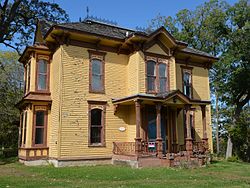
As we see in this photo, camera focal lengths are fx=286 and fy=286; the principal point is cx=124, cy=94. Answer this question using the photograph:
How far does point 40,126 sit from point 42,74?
10.9 feet

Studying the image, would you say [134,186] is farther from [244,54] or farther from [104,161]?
[244,54]

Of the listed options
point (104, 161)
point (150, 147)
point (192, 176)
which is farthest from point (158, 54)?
point (192, 176)

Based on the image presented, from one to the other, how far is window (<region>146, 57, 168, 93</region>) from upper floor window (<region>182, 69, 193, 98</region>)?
2743mm

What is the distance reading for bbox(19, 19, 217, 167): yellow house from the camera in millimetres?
15891

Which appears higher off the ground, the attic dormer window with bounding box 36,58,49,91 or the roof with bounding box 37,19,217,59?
the roof with bounding box 37,19,217,59

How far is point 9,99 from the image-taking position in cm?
2831

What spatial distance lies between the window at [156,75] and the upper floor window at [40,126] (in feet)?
21.8

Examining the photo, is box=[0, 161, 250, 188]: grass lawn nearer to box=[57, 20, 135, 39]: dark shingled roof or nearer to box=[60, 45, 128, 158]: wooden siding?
box=[60, 45, 128, 158]: wooden siding

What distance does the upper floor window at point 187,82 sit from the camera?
2092cm

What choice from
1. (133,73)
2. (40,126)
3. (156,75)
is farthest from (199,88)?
(40,126)

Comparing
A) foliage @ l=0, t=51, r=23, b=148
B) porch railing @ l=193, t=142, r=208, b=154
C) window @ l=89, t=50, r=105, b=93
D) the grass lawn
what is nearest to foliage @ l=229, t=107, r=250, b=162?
porch railing @ l=193, t=142, r=208, b=154

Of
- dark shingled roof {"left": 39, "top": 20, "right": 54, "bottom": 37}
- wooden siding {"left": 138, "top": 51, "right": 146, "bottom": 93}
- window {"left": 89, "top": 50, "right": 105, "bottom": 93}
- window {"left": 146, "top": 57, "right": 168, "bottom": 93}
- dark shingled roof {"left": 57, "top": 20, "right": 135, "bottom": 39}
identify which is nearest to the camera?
window {"left": 89, "top": 50, "right": 105, "bottom": 93}

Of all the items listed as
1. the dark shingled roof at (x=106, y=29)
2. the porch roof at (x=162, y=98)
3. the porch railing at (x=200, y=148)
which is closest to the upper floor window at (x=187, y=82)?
the porch roof at (x=162, y=98)

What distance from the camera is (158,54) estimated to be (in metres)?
18.5
